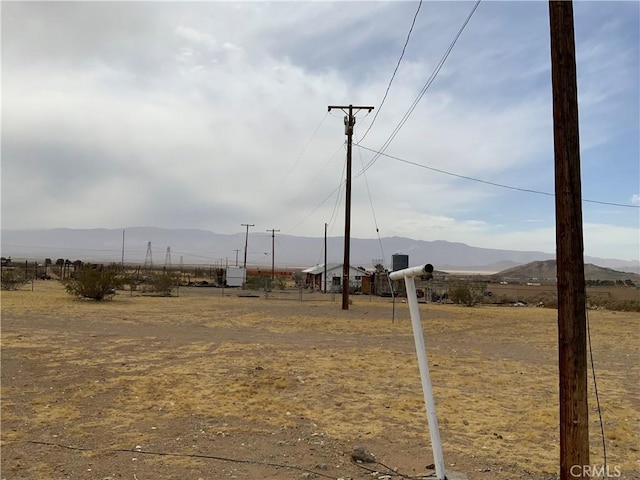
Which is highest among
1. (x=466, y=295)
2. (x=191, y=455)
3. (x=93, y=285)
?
(x=93, y=285)

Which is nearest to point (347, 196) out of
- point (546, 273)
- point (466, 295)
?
point (466, 295)

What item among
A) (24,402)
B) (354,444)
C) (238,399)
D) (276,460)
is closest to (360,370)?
(238,399)

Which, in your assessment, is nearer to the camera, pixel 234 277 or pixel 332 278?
pixel 234 277

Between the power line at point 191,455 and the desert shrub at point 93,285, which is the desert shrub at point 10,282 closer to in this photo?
the desert shrub at point 93,285

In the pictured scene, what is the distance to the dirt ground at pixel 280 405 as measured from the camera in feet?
19.8

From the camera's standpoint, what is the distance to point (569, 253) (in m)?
4.77

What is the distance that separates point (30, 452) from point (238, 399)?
11.0ft

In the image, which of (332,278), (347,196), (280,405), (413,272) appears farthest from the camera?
(332,278)

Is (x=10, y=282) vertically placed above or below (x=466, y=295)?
above

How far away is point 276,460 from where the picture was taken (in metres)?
6.16

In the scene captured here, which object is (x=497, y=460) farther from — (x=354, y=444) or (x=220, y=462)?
(x=220, y=462)

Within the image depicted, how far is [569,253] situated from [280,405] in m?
5.47

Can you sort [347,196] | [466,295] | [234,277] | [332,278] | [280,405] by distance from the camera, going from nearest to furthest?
1. [280,405]
2. [347,196]
3. [466,295]
4. [234,277]
5. [332,278]

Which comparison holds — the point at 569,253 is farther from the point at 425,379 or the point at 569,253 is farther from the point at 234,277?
the point at 234,277
